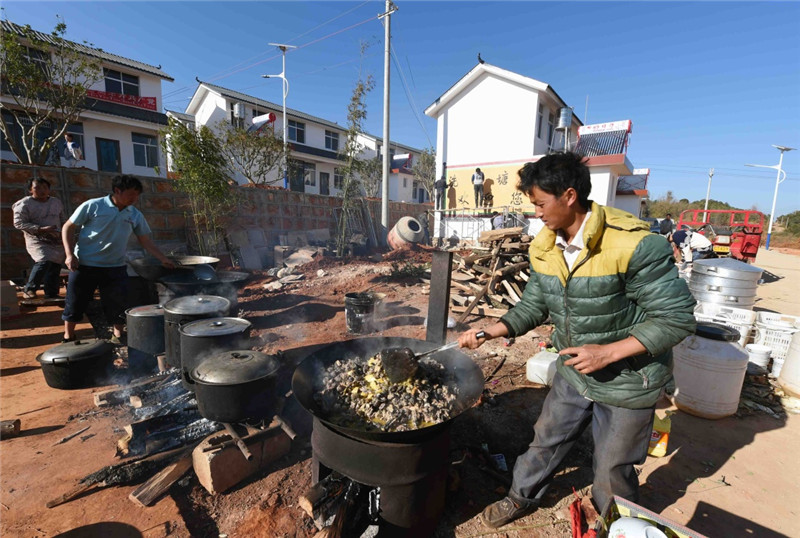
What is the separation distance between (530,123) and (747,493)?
637 inches

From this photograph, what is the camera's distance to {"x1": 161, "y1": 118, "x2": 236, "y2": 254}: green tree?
891cm

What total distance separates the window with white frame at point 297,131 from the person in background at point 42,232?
22.8 meters

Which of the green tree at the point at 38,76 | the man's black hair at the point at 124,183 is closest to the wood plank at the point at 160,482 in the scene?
the man's black hair at the point at 124,183

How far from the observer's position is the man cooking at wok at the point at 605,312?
1.77 metres

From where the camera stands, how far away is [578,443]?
3.34 metres

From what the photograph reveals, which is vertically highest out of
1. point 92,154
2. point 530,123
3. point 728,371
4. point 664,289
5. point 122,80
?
point 122,80

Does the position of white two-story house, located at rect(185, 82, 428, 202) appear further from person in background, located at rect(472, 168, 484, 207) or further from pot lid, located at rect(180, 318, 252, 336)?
pot lid, located at rect(180, 318, 252, 336)

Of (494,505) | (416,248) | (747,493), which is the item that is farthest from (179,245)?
(747,493)

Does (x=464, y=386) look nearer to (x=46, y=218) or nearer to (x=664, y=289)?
(x=664, y=289)

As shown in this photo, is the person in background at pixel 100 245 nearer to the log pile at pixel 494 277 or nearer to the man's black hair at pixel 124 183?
the man's black hair at pixel 124 183

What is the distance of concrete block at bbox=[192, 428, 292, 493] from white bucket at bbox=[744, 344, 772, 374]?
237 inches

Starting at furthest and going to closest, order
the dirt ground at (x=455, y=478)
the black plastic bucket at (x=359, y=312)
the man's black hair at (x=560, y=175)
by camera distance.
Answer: the black plastic bucket at (x=359, y=312)
the dirt ground at (x=455, y=478)
the man's black hair at (x=560, y=175)

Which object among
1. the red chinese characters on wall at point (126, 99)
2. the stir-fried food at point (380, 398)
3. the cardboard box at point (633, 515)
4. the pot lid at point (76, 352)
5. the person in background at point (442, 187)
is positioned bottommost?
the pot lid at point (76, 352)

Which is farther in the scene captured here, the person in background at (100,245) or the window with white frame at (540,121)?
the window with white frame at (540,121)
